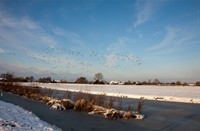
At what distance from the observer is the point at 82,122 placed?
12.7 m

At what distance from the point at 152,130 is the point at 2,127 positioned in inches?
251

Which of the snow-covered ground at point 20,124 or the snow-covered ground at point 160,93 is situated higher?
the snow-covered ground at point 160,93

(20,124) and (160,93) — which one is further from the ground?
(160,93)

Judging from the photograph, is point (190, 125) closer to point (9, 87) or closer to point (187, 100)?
point (187, 100)

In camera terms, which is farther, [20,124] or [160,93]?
[160,93]

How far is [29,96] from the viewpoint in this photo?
27.5 m

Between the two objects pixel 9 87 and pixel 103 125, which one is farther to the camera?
pixel 9 87

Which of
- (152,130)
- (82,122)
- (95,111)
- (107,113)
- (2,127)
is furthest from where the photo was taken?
(95,111)

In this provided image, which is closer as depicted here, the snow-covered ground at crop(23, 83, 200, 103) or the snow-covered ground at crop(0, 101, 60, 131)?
the snow-covered ground at crop(0, 101, 60, 131)

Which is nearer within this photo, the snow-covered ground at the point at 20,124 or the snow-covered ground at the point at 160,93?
the snow-covered ground at the point at 20,124

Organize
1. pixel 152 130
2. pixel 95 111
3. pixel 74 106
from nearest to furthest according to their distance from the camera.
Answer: pixel 152 130
pixel 95 111
pixel 74 106

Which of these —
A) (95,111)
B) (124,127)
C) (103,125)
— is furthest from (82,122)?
(95,111)

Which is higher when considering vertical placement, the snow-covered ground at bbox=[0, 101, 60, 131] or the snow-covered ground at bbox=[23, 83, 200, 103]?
the snow-covered ground at bbox=[23, 83, 200, 103]

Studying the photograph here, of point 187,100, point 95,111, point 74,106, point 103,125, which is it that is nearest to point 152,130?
point 103,125
